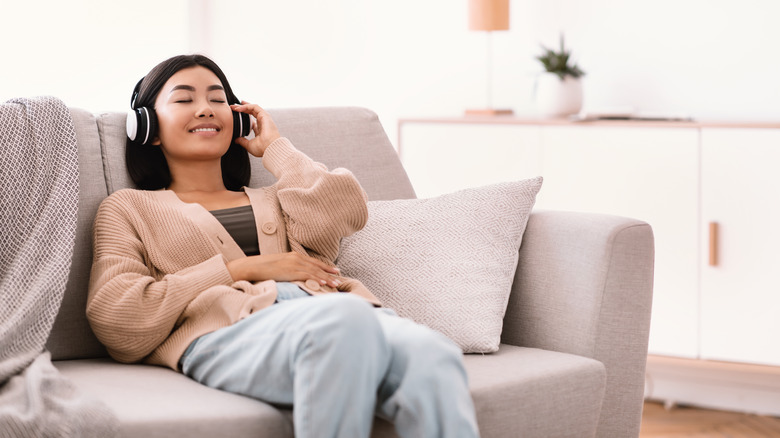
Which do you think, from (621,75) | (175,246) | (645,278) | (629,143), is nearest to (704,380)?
(629,143)

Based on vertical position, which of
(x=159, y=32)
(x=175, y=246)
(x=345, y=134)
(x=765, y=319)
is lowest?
(x=765, y=319)

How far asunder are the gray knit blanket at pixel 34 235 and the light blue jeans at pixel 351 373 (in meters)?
0.29

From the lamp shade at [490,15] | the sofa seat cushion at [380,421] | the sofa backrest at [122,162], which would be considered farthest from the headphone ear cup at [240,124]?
the lamp shade at [490,15]

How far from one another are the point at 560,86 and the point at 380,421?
2.10 m

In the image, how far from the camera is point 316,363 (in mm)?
1392

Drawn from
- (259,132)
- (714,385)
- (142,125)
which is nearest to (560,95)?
(714,385)

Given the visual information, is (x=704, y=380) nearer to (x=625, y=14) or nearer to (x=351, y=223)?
(x=625, y=14)

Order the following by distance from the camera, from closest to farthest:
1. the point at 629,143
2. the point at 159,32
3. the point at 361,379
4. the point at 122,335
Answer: the point at 361,379 → the point at 122,335 → the point at 629,143 → the point at 159,32

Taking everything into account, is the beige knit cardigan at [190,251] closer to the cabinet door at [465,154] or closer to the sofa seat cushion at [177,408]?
the sofa seat cushion at [177,408]

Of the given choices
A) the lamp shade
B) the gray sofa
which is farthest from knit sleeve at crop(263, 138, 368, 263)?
the lamp shade

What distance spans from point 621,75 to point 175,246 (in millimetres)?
2119

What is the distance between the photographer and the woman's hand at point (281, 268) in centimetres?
180

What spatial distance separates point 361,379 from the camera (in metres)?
1.39

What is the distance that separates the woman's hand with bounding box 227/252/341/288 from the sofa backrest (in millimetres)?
308
